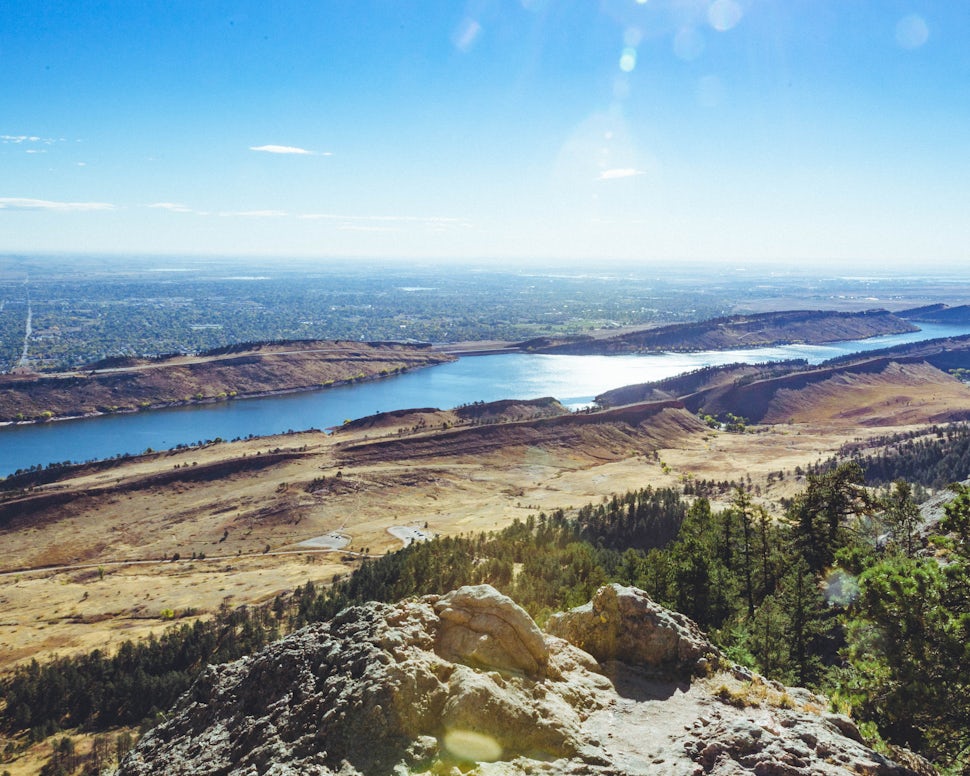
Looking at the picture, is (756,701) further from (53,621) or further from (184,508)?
(184,508)

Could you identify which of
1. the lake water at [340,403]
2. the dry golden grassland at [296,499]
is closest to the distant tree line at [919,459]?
the dry golden grassland at [296,499]

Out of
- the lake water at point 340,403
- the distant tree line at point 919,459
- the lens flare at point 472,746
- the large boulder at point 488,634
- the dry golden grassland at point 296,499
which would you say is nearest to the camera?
the lens flare at point 472,746

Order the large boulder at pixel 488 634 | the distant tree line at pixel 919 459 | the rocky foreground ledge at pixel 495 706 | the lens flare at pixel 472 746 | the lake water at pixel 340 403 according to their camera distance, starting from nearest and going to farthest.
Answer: the lens flare at pixel 472 746 < the rocky foreground ledge at pixel 495 706 < the large boulder at pixel 488 634 < the distant tree line at pixel 919 459 < the lake water at pixel 340 403

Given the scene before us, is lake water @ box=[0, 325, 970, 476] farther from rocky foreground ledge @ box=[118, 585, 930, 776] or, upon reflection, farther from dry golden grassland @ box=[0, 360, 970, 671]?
rocky foreground ledge @ box=[118, 585, 930, 776]

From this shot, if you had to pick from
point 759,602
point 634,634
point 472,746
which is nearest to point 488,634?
point 472,746

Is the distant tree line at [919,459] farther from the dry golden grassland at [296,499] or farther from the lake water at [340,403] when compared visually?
the lake water at [340,403]

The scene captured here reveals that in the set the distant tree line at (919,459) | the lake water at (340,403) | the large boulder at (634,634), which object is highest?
the large boulder at (634,634)

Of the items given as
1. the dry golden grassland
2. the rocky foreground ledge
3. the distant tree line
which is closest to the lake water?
the dry golden grassland
